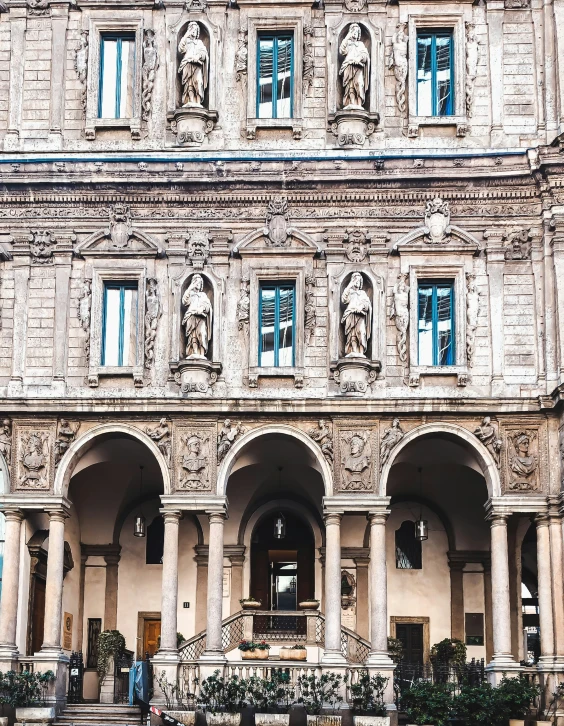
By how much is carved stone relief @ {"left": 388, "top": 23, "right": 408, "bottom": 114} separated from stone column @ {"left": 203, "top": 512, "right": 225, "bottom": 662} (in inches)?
408

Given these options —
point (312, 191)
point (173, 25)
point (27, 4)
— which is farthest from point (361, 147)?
point (27, 4)

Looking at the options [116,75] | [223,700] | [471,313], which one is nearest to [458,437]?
[471,313]

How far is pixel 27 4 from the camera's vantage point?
32.5 m

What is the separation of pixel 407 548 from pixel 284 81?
11.3 meters

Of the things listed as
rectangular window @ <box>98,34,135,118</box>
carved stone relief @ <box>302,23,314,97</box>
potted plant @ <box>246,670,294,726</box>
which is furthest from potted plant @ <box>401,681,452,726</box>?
rectangular window @ <box>98,34,135,118</box>

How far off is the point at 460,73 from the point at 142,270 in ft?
27.4

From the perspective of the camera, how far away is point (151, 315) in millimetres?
30703

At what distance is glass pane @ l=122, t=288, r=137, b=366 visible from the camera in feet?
101

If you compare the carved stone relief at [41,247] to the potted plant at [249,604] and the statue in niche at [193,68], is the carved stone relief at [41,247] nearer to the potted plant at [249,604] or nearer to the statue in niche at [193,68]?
the statue in niche at [193,68]

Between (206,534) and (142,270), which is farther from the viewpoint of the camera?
(206,534)

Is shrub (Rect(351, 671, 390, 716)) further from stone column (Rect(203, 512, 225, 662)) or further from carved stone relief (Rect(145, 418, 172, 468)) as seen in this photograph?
carved stone relief (Rect(145, 418, 172, 468))

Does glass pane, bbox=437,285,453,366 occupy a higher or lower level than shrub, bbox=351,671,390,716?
higher

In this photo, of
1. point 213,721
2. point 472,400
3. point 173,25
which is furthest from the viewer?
point 173,25

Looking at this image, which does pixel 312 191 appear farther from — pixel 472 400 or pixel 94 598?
pixel 94 598
